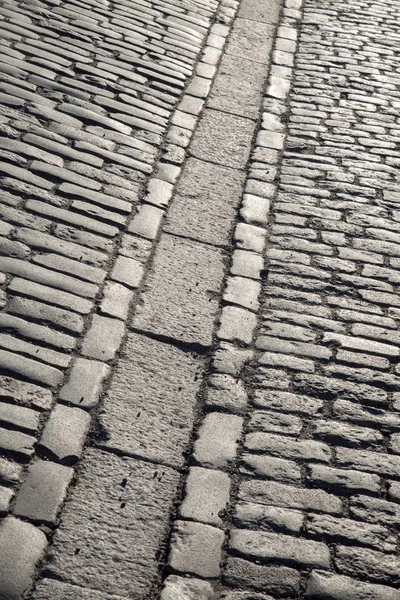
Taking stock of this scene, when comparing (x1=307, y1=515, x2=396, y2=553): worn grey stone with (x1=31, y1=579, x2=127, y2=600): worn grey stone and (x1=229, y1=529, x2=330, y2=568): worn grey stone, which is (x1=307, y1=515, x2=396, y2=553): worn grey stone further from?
(x1=31, y1=579, x2=127, y2=600): worn grey stone

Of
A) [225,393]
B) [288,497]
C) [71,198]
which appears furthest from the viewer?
[71,198]

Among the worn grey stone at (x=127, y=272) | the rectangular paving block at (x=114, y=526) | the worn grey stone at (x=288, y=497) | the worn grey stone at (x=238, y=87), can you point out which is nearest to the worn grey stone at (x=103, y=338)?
the worn grey stone at (x=127, y=272)

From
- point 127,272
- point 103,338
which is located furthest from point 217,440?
point 127,272

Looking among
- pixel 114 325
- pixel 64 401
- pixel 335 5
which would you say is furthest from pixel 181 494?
pixel 335 5

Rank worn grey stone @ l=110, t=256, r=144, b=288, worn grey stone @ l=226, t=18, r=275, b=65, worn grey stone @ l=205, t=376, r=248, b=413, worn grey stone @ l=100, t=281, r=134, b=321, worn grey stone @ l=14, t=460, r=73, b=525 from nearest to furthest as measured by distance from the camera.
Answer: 1. worn grey stone @ l=14, t=460, r=73, b=525
2. worn grey stone @ l=205, t=376, r=248, b=413
3. worn grey stone @ l=100, t=281, r=134, b=321
4. worn grey stone @ l=110, t=256, r=144, b=288
5. worn grey stone @ l=226, t=18, r=275, b=65

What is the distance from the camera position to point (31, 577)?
277 cm

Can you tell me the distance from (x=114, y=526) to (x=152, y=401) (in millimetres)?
715

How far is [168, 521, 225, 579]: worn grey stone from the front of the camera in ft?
9.59

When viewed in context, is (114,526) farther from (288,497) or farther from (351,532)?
(351,532)

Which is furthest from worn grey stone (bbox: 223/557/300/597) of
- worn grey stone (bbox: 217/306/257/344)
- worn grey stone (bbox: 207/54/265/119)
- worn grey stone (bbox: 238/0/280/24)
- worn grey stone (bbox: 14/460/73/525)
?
worn grey stone (bbox: 238/0/280/24)

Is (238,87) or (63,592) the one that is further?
(238,87)

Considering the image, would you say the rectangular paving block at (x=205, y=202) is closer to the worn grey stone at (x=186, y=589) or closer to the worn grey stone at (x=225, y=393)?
the worn grey stone at (x=225, y=393)

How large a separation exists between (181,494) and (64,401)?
2.14 ft

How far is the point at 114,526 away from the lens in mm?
3020
